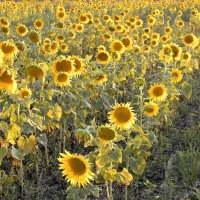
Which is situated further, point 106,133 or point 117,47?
point 117,47

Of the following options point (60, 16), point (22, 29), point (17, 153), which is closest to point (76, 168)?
point (17, 153)

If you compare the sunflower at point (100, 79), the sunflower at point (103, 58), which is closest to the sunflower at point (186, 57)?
the sunflower at point (103, 58)

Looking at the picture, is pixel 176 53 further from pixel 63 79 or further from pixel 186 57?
pixel 63 79

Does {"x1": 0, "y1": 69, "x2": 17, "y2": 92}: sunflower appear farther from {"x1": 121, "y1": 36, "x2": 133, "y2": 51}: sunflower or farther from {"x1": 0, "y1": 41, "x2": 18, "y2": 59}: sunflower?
{"x1": 121, "y1": 36, "x2": 133, "y2": 51}: sunflower

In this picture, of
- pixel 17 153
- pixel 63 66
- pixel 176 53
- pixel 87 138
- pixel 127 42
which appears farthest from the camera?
pixel 127 42

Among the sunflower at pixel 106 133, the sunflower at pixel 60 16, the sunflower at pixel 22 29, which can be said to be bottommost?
the sunflower at pixel 106 133

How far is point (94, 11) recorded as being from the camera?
15.3 metres

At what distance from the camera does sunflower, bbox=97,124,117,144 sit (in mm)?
2904

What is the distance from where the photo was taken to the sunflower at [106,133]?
2.90m

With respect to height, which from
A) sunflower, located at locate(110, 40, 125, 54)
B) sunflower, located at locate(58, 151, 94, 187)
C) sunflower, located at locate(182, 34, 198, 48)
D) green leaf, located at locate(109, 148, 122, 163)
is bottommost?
sunflower, located at locate(58, 151, 94, 187)

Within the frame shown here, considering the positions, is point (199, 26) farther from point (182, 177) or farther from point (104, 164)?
point (104, 164)

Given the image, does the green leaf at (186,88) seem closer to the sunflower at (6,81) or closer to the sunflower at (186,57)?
the sunflower at (186,57)

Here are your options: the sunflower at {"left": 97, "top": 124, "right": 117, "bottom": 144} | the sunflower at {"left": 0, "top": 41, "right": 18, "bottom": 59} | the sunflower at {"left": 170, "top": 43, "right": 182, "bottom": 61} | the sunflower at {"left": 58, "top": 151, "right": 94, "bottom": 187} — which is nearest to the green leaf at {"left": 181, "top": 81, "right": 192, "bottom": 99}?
the sunflower at {"left": 170, "top": 43, "right": 182, "bottom": 61}

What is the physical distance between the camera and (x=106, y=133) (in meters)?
2.92
